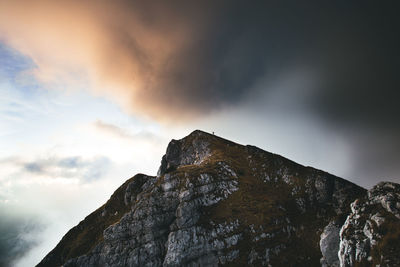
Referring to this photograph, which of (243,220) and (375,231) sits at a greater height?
(243,220)

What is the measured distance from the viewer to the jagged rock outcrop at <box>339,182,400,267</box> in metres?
70.7

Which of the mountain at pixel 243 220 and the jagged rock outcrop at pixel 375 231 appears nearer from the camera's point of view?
the jagged rock outcrop at pixel 375 231

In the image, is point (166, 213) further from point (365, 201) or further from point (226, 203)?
point (365, 201)

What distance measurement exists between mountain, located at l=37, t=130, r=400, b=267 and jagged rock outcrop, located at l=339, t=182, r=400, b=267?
0.32 metres

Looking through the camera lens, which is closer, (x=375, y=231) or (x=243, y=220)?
(x=375, y=231)

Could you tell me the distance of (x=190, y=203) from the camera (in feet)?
449

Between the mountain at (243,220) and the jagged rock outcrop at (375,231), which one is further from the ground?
the mountain at (243,220)

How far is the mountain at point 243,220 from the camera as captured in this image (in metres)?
96.0

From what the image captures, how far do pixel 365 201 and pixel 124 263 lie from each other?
4351 inches

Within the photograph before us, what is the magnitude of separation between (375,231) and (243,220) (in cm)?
6007

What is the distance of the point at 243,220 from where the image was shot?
126625 millimetres

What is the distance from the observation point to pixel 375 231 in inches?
3017

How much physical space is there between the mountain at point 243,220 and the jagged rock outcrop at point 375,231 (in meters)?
0.32

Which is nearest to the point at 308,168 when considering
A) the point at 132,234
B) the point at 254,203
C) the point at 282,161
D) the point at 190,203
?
the point at 282,161
